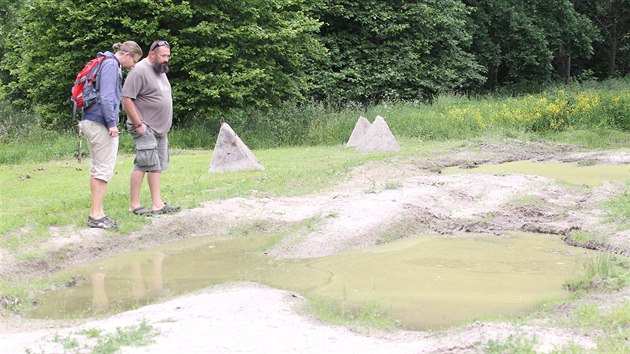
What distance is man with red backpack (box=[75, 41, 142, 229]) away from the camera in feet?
29.1

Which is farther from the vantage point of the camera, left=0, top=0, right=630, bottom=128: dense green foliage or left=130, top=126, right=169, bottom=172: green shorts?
left=0, top=0, right=630, bottom=128: dense green foliage

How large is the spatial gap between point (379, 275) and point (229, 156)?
689 centimetres

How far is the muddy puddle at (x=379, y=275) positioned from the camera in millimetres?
6484

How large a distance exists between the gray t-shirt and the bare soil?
1228 millimetres

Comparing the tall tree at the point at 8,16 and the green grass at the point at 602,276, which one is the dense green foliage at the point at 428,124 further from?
the green grass at the point at 602,276

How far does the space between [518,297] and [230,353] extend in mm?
2926

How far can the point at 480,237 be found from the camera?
9062 millimetres

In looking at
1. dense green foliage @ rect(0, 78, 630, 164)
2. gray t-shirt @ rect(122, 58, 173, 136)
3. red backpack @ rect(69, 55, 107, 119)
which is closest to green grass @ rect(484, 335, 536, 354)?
red backpack @ rect(69, 55, 107, 119)

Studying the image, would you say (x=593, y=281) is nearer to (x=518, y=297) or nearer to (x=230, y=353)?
(x=518, y=297)

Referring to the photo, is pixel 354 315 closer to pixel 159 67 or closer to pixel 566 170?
pixel 159 67

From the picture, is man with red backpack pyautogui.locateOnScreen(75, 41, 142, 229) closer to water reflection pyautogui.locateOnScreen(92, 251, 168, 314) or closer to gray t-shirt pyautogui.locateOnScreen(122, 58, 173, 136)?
gray t-shirt pyautogui.locateOnScreen(122, 58, 173, 136)

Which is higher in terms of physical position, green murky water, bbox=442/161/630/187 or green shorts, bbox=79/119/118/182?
green shorts, bbox=79/119/118/182

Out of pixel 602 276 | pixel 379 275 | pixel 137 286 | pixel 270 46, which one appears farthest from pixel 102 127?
pixel 270 46

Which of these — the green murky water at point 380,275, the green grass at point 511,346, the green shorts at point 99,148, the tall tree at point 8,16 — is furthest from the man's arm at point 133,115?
the tall tree at point 8,16
